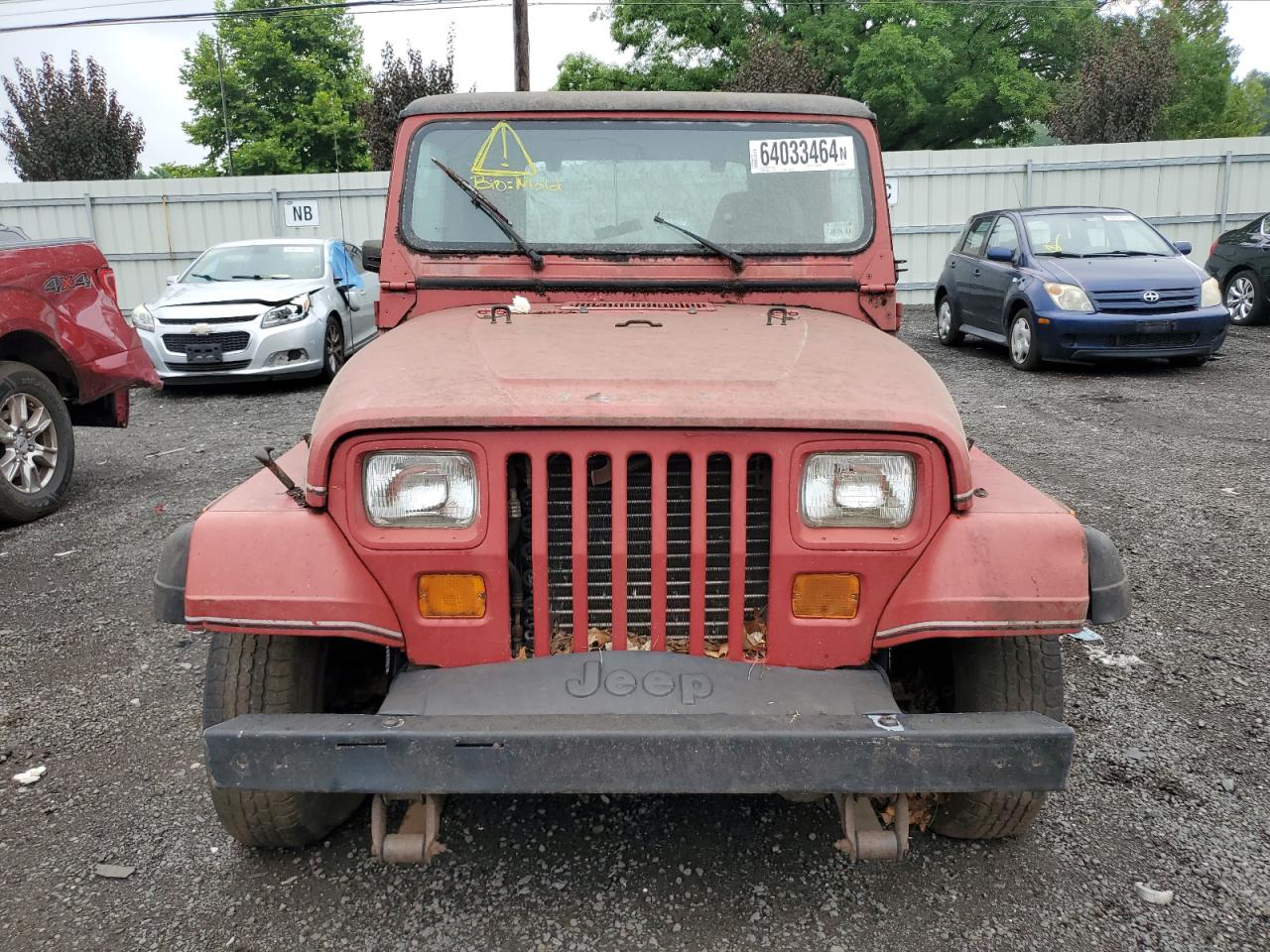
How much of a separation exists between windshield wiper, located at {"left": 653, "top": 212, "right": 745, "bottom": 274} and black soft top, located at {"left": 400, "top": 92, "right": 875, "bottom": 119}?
0.44 meters

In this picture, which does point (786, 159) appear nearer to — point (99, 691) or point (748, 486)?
point (748, 486)

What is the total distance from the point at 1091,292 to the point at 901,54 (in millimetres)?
23944

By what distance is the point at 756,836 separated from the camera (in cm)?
273

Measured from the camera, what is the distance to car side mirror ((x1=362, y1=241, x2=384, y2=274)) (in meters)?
3.61

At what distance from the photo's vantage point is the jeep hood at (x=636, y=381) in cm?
220

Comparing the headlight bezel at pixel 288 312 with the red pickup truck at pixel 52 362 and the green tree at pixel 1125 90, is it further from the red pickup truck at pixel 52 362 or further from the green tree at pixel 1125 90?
the green tree at pixel 1125 90

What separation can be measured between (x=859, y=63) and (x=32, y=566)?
3095 centimetres

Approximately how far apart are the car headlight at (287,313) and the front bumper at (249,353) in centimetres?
6

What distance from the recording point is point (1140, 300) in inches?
393

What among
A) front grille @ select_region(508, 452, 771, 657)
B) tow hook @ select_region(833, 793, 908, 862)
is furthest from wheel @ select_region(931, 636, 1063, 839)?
front grille @ select_region(508, 452, 771, 657)

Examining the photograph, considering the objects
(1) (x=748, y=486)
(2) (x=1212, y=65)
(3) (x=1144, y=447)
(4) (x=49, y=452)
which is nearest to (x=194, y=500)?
(4) (x=49, y=452)

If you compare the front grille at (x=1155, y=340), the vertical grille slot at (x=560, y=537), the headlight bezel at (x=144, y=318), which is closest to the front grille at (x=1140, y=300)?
the front grille at (x=1155, y=340)

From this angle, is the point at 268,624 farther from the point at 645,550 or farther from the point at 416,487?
the point at 645,550

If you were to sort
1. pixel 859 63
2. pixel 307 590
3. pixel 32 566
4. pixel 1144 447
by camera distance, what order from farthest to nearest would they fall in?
1. pixel 859 63
2. pixel 1144 447
3. pixel 32 566
4. pixel 307 590
